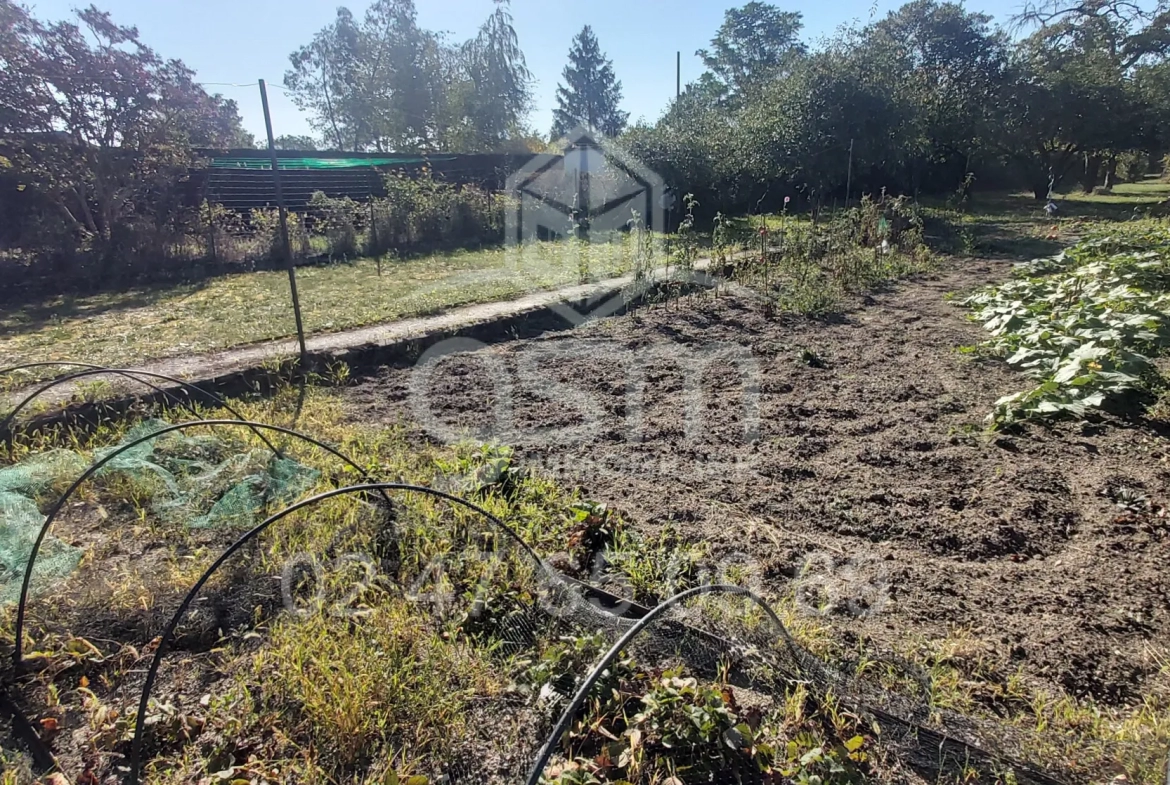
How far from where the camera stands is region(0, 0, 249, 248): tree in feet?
23.2

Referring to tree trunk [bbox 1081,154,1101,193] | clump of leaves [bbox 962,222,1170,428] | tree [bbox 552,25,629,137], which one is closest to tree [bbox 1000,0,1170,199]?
tree trunk [bbox 1081,154,1101,193]

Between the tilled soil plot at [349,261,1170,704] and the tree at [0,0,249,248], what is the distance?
242 inches

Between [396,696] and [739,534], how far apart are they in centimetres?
132

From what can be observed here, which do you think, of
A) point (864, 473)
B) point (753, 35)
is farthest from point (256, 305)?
point (753, 35)

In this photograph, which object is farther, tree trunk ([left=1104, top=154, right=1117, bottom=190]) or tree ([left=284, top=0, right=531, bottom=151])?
tree ([left=284, top=0, right=531, bottom=151])

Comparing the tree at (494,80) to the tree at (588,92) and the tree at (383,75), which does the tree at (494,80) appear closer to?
the tree at (383,75)

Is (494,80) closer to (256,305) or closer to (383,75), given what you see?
(383,75)

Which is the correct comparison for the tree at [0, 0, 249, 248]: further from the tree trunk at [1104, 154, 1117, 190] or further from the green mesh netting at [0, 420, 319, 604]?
the tree trunk at [1104, 154, 1117, 190]

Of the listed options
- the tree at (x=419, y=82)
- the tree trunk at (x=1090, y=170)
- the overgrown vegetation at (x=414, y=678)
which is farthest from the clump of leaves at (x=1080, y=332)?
the tree at (x=419, y=82)

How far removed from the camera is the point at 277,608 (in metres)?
2.01

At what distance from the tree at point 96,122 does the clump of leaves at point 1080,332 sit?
9.72 metres

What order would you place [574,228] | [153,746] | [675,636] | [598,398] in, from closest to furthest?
[153,746] < [675,636] < [598,398] < [574,228]

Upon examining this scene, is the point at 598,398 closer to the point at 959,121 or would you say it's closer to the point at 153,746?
the point at 153,746

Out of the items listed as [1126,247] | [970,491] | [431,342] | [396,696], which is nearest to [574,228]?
[431,342]
